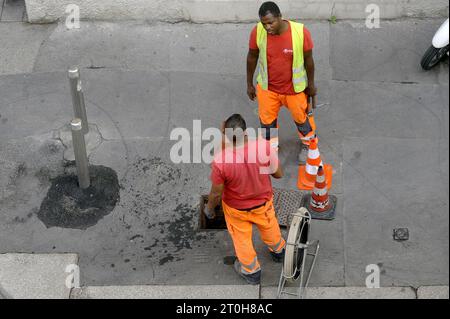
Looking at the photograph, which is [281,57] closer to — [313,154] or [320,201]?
[313,154]

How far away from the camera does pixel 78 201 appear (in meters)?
7.78

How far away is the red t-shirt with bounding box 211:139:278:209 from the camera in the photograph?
6242 millimetres

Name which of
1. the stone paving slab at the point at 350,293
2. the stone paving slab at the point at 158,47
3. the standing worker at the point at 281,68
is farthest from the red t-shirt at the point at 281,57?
Answer: the stone paving slab at the point at 350,293

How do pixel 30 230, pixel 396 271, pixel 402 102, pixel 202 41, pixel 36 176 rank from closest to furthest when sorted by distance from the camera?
pixel 396 271 < pixel 30 230 < pixel 36 176 < pixel 402 102 < pixel 202 41

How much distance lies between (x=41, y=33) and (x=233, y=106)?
2.81 meters

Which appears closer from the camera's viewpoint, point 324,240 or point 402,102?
point 324,240

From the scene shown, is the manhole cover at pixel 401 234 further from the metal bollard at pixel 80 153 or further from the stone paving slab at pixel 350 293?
the metal bollard at pixel 80 153

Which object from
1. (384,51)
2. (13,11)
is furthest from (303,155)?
(13,11)

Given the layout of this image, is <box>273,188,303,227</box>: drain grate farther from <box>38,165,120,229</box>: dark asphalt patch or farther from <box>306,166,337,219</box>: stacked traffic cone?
<box>38,165,120,229</box>: dark asphalt patch

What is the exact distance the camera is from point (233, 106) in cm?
873

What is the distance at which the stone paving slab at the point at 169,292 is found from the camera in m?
6.98

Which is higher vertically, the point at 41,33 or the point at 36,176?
the point at 41,33
